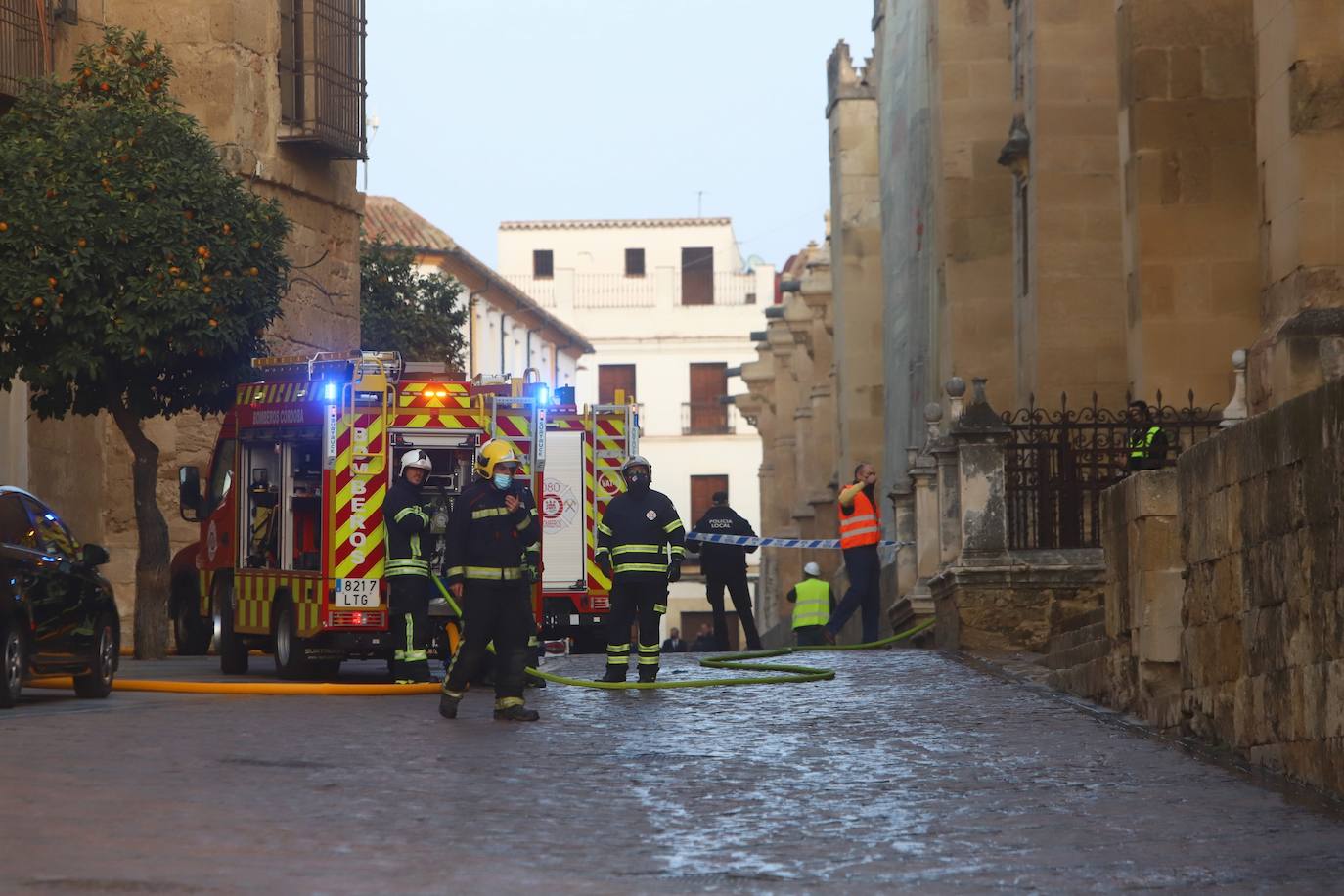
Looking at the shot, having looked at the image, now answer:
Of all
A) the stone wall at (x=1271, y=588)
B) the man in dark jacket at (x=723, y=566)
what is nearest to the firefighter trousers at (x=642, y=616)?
the stone wall at (x=1271, y=588)

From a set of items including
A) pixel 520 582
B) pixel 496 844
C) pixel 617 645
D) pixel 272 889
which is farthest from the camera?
pixel 617 645

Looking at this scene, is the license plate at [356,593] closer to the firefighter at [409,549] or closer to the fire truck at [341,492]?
the fire truck at [341,492]

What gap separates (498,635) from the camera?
1480 centimetres

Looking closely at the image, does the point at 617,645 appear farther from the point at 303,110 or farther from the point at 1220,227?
the point at 303,110

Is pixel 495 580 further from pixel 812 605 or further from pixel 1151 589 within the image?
pixel 812 605

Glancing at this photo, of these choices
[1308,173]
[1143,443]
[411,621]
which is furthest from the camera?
[1143,443]

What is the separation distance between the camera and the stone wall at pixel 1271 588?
10.1 m

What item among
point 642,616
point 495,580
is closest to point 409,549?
point 642,616

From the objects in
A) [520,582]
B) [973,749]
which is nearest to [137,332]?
[520,582]

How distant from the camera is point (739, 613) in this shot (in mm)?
26078

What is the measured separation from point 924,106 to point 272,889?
2657cm

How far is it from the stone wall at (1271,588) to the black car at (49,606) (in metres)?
6.72

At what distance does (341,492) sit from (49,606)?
4.00 metres

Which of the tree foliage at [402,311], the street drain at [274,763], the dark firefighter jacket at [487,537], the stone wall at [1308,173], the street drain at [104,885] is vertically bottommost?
the street drain at [104,885]
